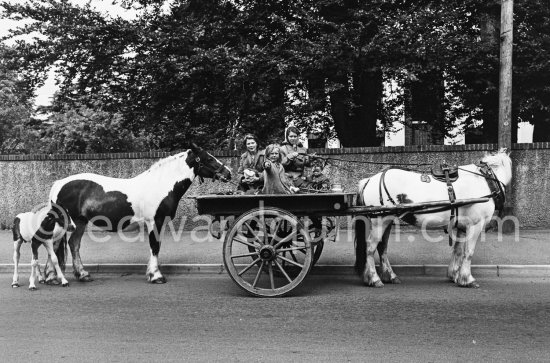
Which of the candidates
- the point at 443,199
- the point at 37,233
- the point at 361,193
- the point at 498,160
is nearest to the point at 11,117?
the point at 37,233

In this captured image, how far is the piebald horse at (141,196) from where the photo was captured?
26.7 ft

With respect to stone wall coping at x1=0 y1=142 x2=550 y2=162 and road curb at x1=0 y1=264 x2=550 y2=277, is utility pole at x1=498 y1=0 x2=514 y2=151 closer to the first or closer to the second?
stone wall coping at x1=0 y1=142 x2=550 y2=162

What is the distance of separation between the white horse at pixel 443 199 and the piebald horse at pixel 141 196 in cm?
231

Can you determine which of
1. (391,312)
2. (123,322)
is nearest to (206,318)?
(123,322)

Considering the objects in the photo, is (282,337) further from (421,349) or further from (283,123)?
(283,123)

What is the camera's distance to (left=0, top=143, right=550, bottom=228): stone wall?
473 inches

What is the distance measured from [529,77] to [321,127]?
533cm

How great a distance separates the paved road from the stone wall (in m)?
4.47

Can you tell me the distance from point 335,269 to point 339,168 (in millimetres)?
4164

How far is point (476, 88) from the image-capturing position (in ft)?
43.8

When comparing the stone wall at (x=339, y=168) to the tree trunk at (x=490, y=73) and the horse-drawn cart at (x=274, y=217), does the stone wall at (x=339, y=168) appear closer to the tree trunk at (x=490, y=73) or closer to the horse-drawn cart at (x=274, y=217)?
the tree trunk at (x=490, y=73)

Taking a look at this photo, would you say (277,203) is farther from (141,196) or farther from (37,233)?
(37,233)

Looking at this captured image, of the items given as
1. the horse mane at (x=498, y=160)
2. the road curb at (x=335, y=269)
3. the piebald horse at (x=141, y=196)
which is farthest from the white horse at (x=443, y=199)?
the piebald horse at (x=141, y=196)

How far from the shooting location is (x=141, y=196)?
819 cm
